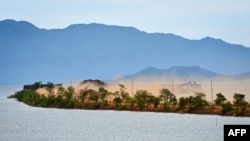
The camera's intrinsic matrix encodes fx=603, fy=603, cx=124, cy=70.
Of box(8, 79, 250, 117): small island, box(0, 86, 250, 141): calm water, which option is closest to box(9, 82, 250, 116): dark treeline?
box(8, 79, 250, 117): small island

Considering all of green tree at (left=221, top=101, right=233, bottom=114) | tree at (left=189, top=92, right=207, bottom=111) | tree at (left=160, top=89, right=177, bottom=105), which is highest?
tree at (left=160, top=89, right=177, bottom=105)

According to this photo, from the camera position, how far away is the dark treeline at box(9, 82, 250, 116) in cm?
6381

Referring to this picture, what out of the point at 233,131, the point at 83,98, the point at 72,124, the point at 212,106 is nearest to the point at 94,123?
the point at 72,124

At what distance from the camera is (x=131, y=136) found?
41219mm

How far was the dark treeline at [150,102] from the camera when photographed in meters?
63.8

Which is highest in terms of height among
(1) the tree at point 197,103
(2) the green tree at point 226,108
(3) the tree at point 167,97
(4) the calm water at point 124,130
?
(3) the tree at point 167,97

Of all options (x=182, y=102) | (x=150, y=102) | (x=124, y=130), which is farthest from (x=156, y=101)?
(x=124, y=130)

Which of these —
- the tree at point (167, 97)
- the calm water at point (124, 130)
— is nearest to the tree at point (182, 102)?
the tree at point (167, 97)

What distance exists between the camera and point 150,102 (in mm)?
73062

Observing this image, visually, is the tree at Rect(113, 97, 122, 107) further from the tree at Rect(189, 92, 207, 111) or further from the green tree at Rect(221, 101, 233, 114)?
the green tree at Rect(221, 101, 233, 114)

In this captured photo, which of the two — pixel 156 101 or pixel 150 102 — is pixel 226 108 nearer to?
pixel 156 101

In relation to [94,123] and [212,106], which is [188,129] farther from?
[212,106]

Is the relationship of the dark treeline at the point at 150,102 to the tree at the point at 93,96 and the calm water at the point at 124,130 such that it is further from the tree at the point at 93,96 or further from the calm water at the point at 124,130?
the calm water at the point at 124,130

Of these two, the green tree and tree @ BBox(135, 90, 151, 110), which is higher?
tree @ BBox(135, 90, 151, 110)
